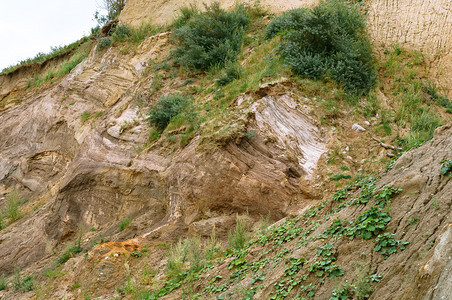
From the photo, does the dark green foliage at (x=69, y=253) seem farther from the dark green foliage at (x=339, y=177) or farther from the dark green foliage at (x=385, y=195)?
the dark green foliage at (x=385, y=195)

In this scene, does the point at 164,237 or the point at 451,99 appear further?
the point at 451,99

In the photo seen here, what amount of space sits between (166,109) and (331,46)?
4.81 m

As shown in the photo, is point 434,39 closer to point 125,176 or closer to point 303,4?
point 303,4

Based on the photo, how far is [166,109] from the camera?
12.2m

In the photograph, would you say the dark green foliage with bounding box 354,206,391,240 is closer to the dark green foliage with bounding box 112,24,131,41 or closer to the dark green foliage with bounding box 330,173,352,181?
the dark green foliage with bounding box 330,173,352,181

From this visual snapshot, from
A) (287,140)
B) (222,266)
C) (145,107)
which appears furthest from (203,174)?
(145,107)

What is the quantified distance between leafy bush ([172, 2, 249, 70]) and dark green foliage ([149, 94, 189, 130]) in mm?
1940

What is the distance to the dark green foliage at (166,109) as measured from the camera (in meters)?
12.1

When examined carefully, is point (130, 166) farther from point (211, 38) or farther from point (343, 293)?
point (343, 293)

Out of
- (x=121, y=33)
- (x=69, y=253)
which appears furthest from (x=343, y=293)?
(x=121, y=33)

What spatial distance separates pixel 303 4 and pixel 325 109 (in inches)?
233

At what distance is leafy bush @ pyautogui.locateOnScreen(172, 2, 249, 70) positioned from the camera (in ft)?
45.4

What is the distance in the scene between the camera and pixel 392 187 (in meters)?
5.83

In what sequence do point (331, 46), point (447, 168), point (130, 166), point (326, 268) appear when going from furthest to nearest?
1. point (331, 46)
2. point (130, 166)
3. point (447, 168)
4. point (326, 268)
